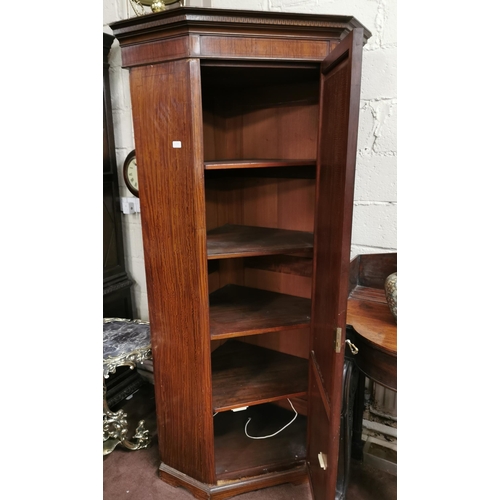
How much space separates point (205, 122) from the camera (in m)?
1.63

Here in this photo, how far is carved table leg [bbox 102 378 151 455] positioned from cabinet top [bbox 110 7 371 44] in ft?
5.25

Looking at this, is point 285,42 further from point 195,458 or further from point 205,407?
point 195,458

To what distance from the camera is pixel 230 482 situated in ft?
5.08

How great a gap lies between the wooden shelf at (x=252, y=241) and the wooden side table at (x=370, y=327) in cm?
26

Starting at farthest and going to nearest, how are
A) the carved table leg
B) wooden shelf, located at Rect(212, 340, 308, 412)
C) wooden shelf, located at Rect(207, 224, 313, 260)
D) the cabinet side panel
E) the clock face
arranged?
1. the clock face
2. the carved table leg
3. wooden shelf, located at Rect(212, 340, 308, 412)
4. wooden shelf, located at Rect(207, 224, 313, 260)
5. the cabinet side panel

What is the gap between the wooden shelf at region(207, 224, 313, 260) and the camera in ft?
4.50

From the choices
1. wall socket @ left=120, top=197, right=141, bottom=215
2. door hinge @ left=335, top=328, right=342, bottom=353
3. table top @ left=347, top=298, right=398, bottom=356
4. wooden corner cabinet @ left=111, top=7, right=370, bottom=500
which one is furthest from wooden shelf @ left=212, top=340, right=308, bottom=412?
wall socket @ left=120, top=197, right=141, bottom=215

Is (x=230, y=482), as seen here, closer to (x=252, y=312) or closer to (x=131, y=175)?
(x=252, y=312)

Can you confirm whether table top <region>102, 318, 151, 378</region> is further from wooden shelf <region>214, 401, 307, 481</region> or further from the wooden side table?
the wooden side table

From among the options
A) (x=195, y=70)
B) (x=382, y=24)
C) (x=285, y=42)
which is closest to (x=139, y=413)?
(x=195, y=70)

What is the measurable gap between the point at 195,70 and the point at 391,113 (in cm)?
77

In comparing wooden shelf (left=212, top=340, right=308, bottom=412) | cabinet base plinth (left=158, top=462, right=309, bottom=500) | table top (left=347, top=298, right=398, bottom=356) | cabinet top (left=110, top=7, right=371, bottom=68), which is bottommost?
cabinet base plinth (left=158, top=462, right=309, bottom=500)

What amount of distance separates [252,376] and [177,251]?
669 mm

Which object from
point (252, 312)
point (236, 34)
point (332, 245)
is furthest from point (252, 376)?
point (236, 34)
